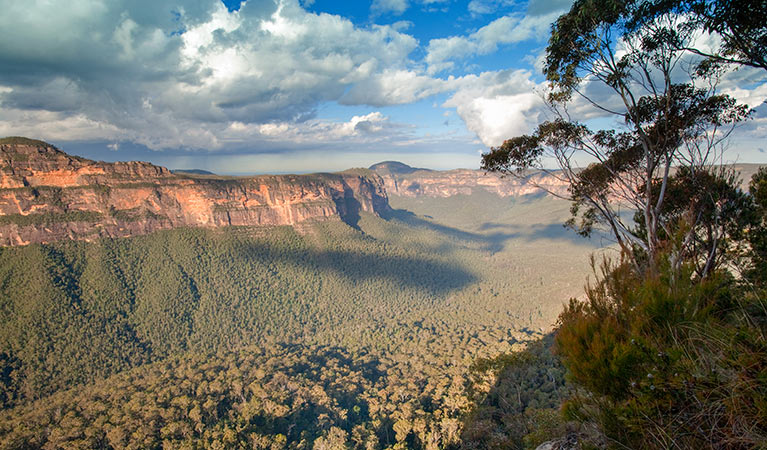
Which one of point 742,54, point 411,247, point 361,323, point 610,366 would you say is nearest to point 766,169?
point 742,54

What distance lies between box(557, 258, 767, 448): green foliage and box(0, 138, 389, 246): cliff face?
6758cm

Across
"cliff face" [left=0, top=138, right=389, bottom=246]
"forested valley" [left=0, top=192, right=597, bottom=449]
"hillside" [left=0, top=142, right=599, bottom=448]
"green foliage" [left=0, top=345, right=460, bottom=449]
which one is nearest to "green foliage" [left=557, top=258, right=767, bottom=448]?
"forested valley" [left=0, top=192, right=597, bottom=449]

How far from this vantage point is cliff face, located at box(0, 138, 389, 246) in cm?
4784

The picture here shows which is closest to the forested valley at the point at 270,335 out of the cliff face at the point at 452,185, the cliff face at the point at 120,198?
the cliff face at the point at 120,198

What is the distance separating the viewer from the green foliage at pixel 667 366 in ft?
8.21

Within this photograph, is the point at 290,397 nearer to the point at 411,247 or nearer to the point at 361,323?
the point at 361,323

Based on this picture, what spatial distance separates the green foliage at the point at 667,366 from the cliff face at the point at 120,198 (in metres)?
67.6

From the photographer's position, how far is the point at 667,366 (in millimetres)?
2994

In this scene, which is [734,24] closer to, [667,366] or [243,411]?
[667,366]

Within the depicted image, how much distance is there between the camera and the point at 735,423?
239cm

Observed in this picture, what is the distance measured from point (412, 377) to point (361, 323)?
25084mm

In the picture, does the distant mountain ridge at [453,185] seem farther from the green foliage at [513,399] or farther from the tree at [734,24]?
the tree at [734,24]

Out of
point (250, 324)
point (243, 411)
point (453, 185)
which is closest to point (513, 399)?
point (243, 411)

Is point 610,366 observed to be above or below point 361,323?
→ above
